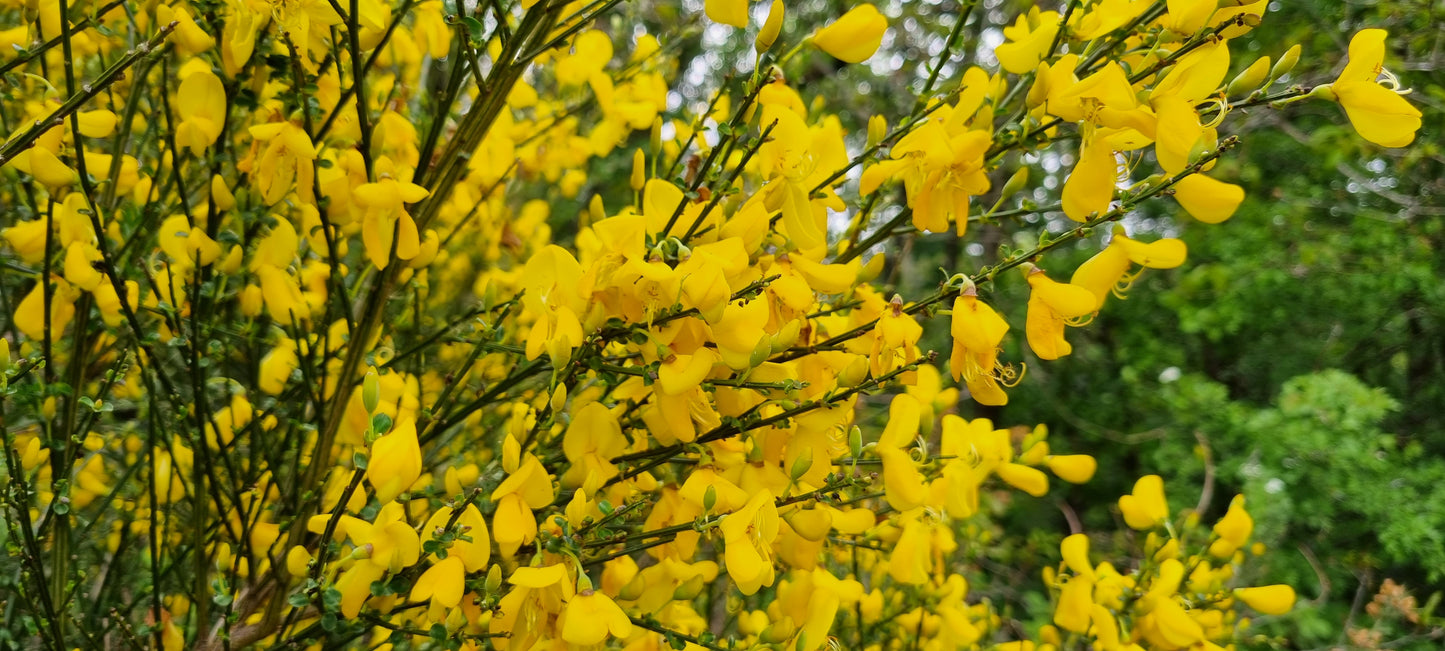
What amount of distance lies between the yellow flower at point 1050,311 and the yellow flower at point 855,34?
209mm

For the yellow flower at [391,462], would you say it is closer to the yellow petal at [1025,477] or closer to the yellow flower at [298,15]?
the yellow flower at [298,15]

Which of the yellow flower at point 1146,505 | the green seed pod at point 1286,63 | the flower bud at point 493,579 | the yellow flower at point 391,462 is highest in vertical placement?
the yellow flower at point 391,462

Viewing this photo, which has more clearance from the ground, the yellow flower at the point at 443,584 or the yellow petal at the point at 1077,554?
the yellow flower at the point at 443,584

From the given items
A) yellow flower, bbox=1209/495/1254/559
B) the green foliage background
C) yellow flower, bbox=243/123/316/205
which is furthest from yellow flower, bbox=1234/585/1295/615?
the green foliage background

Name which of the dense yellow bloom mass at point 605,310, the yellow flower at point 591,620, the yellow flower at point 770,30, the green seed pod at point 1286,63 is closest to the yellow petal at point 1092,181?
the dense yellow bloom mass at point 605,310

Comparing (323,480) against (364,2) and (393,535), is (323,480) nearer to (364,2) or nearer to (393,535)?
(393,535)

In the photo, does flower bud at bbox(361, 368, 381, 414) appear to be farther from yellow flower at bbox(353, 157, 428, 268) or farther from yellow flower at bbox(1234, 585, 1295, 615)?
yellow flower at bbox(1234, 585, 1295, 615)

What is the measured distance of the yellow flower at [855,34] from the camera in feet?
2.16

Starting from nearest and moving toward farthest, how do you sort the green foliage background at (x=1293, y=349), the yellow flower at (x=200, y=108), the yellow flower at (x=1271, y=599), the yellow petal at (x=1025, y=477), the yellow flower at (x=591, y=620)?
the yellow flower at (x=591, y=620) → the yellow flower at (x=200, y=108) → the yellow petal at (x=1025, y=477) → the yellow flower at (x=1271, y=599) → the green foliage background at (x=1293, y=349)

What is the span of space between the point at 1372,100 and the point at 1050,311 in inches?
9.5

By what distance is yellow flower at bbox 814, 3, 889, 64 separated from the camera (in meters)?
0.66

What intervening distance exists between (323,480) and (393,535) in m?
0.21

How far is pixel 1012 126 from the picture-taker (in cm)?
65

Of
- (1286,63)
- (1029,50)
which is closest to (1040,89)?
(1029,50)
